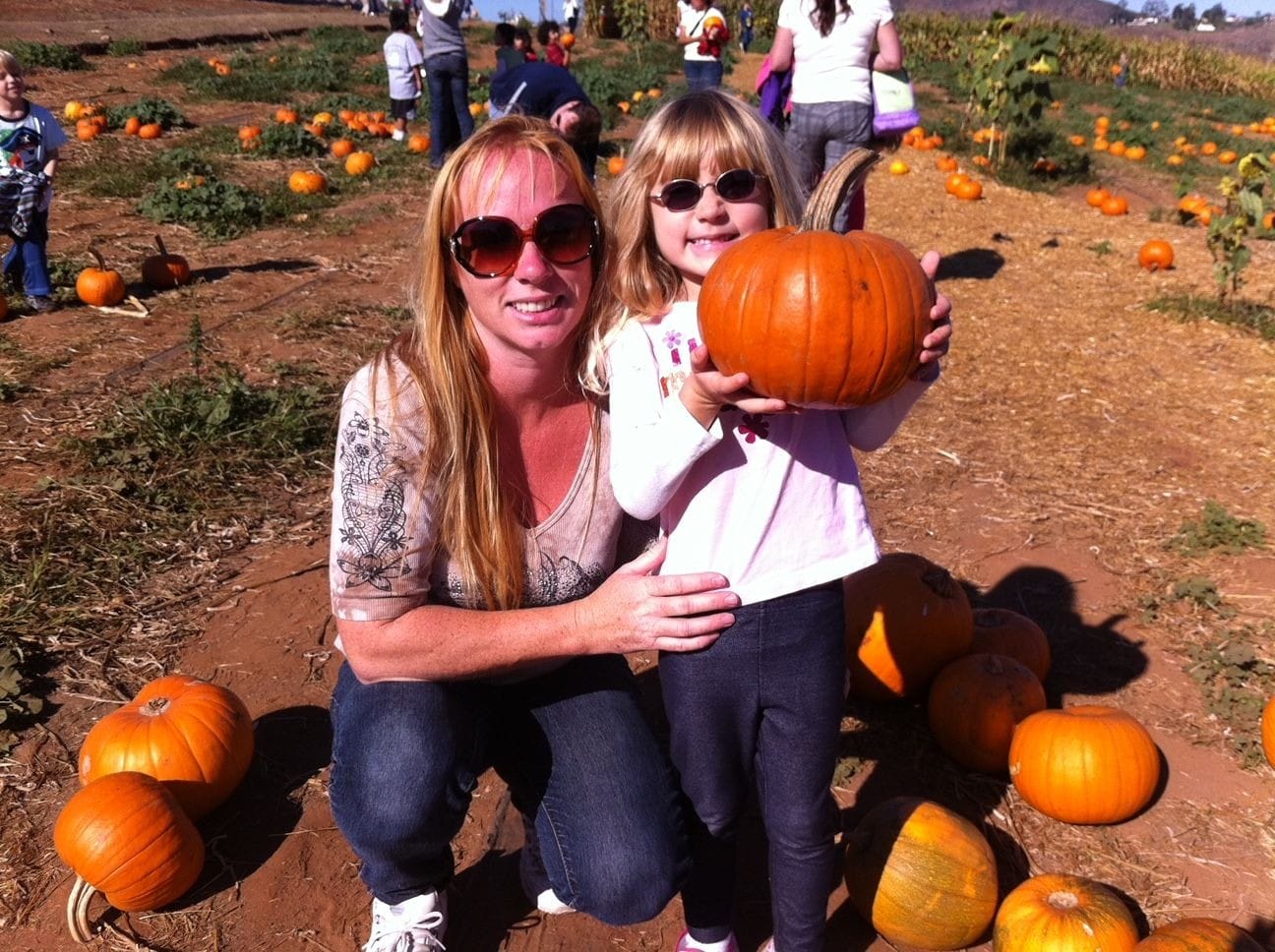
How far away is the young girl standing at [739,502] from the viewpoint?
2104 millimetres

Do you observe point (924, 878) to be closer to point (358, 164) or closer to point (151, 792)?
point (151, 792)

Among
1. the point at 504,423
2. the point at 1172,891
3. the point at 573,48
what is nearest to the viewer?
the point at 504,423

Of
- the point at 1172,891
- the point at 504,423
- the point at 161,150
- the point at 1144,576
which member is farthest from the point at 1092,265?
the point at 161,150

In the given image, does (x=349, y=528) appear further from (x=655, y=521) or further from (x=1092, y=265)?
(x=1092, y=265)

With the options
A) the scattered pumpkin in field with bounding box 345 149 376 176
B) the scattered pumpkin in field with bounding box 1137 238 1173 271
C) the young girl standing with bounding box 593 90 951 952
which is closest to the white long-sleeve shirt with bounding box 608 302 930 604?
the young girl standing with bounding box 593 90 951 952

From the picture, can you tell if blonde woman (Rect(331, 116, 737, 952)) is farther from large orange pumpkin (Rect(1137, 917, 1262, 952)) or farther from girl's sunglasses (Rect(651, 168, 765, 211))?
large orange pumpkin (Rect(1137, 917, 1262, 952))

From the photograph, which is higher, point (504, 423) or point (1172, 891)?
point (504, 423)

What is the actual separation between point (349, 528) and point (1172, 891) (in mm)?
2372

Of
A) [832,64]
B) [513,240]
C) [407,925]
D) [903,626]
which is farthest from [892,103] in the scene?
[407,925]

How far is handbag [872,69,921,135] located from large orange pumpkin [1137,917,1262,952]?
5715 mm

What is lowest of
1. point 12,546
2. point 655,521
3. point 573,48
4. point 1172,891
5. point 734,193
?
point 1172,891

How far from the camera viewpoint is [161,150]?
1198 cm

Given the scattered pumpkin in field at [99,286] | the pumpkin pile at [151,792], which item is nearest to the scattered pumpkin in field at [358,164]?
the scattered pumpkin in field at [99,286]

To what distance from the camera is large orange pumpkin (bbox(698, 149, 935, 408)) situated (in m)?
1.94
